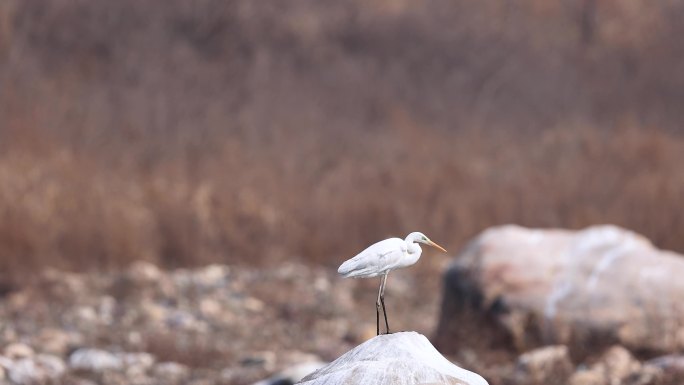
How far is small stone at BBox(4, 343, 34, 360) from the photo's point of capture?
8.86m

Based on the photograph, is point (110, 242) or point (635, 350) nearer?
point (635, 350)

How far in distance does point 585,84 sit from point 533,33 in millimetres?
1499

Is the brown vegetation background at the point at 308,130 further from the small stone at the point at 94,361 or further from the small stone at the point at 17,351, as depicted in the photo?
the small stone at the point at 94,361

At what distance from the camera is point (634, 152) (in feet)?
56.9

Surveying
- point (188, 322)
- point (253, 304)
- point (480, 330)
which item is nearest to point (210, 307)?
point (253, 304)

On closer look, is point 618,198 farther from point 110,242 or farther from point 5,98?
point 5,98

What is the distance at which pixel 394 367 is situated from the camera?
13.2 ft

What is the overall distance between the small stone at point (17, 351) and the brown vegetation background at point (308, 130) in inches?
134

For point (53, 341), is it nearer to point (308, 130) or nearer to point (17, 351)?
point (17, 351)

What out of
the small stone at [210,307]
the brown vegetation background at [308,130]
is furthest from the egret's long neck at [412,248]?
the brown vegetation background at [308,130]

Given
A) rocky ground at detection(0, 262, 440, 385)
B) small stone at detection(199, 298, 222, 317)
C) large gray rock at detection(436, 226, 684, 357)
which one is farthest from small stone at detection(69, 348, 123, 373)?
small stone at detection(199, 298, 222, 317)

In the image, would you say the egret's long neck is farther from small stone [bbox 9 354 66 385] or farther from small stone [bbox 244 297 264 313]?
small stone [bbox 244 297 264 313]

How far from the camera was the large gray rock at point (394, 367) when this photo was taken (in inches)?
157

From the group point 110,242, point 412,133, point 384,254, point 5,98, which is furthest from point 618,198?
point 384,254
